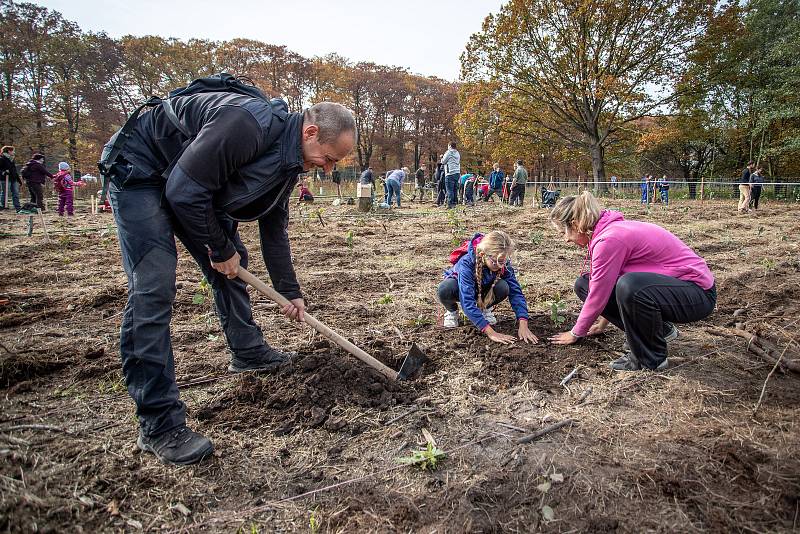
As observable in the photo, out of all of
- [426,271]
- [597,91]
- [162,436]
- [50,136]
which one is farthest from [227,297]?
[50,136]

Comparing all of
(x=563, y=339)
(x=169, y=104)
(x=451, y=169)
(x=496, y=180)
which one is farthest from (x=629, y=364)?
(x=496, y=180)

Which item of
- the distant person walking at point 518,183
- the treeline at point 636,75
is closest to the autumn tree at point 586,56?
the treeline at point 636,75

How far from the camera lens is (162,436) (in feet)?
7.20

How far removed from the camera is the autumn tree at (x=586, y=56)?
70.4ft

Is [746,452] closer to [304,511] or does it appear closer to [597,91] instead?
[304,511]

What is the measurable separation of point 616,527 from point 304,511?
1.28 metres

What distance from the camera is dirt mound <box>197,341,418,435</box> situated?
8.35 feet

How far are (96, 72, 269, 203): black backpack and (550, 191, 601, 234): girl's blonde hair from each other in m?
2.02

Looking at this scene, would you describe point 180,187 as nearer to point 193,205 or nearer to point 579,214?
point 193,205

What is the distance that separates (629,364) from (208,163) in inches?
115

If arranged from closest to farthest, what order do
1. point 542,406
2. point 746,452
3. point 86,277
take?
point 746,452, point 542,406, point 86,277

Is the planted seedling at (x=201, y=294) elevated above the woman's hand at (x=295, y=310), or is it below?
below

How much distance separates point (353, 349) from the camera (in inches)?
115

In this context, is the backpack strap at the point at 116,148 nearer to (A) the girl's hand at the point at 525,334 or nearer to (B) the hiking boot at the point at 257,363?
(B) the hiking boot at the point at 257,363
